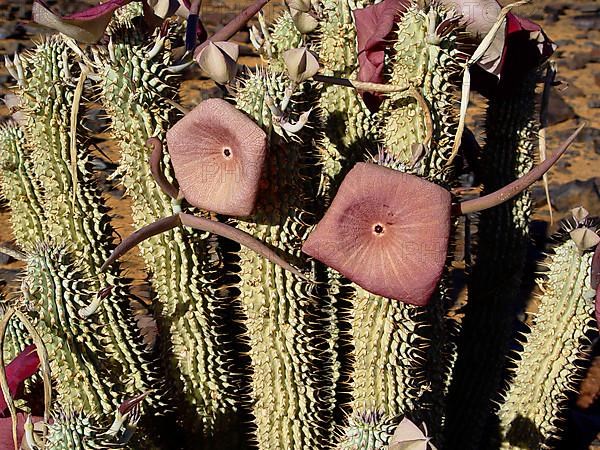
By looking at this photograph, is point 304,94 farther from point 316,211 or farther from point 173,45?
point 173,45

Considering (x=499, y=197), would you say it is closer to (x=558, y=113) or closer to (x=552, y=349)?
(x=552, y=349)

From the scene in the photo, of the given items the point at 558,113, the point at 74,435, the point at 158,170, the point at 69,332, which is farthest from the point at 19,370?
the point at 558,113

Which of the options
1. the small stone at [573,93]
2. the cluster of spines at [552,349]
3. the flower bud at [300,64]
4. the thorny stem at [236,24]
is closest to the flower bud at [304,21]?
the thorny stem at [236,24]

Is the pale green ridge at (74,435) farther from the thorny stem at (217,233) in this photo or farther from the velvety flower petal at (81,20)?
the velvety flower petal at (81,20)

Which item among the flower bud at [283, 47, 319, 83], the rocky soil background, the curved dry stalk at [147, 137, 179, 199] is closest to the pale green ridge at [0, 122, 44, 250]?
the rocky soil background

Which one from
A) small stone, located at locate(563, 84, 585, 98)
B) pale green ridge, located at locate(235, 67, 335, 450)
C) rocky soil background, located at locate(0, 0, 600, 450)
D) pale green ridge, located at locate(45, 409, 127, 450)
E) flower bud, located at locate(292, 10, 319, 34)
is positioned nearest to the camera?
pale green ridge, located at locate(45, 409, 127, 450)

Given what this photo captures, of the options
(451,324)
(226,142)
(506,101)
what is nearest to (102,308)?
(226,142)

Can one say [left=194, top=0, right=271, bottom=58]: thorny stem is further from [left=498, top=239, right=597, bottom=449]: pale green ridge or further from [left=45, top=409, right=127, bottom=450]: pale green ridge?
[left=498, top=239, right=597, bottom=449]: pale green ridge
